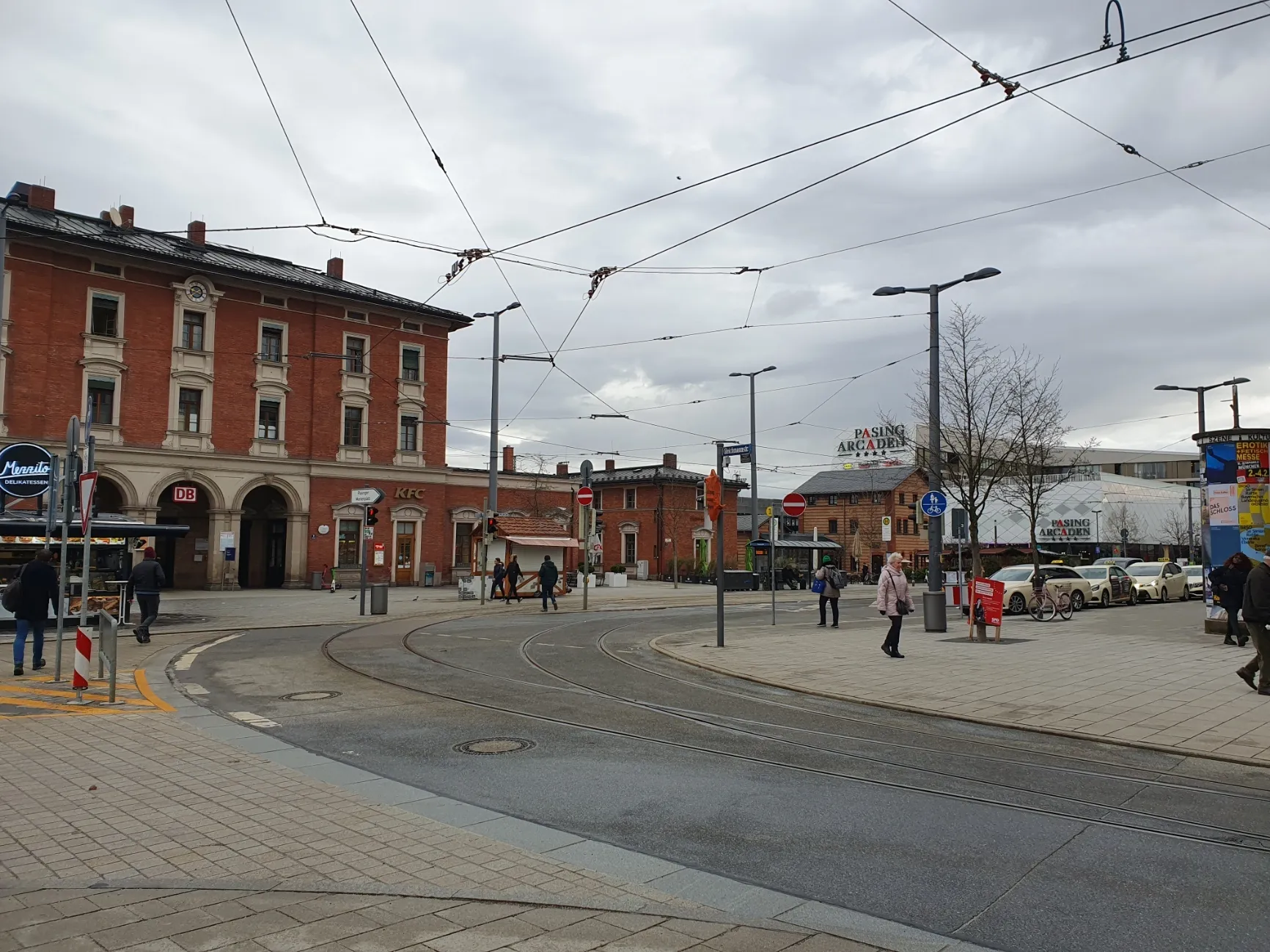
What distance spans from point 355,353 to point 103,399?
1084 centimetres

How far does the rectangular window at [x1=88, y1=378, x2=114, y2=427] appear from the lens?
36844 mm

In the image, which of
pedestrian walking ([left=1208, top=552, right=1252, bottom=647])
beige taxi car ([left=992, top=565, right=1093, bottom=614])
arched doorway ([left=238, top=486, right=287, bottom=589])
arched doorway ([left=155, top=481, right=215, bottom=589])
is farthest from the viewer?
arched doorway ([left=238, top=486, right=287, bottom=589])

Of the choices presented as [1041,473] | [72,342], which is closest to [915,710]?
[1041,473]

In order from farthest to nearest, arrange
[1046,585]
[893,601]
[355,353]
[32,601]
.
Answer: [355,353] < [1046,585] < [893,601] < [32,601]

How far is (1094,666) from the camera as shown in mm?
14711

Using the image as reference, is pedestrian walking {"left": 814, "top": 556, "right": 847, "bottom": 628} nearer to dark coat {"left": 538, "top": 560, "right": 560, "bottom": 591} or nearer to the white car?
dark coat {"left": 538, "top": 560, "right": 560, "bottom": 591}

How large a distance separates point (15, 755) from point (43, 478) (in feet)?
45.1

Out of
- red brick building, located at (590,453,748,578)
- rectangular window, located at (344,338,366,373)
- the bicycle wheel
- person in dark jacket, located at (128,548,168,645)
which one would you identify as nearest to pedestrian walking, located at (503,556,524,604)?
person in dark jacket, located at (128,548,168,645)

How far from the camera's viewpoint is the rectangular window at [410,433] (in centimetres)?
4638

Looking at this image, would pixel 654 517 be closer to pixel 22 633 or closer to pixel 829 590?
pixel 829 590

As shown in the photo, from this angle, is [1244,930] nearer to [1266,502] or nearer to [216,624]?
[1266,502]

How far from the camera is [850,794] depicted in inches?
277

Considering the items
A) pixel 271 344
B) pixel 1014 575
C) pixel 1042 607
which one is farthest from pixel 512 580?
pixel 271 344

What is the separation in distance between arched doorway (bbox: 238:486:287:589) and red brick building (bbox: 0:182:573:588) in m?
0.09
